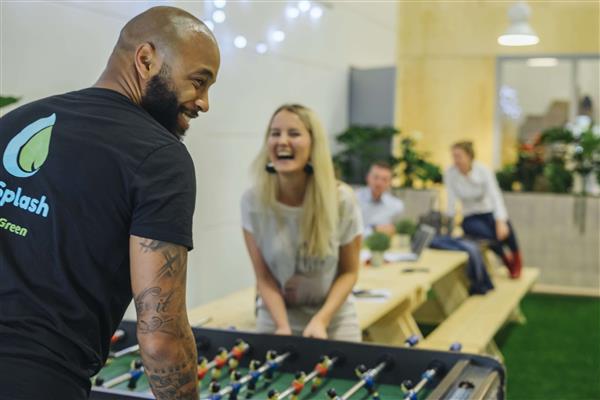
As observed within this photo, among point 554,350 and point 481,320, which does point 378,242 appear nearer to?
point 481,320

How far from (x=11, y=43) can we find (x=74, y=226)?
2.68 metres

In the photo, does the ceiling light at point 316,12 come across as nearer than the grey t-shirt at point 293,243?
No

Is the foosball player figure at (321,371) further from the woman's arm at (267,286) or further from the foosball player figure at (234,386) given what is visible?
the woman's arm at (267,286)

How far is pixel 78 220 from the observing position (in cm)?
159

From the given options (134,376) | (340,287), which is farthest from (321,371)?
(340,287)

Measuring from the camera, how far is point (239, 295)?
488 cm

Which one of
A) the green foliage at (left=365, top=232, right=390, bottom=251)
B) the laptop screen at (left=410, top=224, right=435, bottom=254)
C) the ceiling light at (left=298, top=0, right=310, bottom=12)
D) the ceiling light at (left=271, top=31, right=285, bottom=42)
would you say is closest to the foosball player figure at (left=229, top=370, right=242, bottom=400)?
the green foliage at (left=365, top=232, right=390, bottom=251)

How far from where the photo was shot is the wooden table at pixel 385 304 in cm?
427

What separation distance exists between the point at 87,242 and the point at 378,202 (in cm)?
576

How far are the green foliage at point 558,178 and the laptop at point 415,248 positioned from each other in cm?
306

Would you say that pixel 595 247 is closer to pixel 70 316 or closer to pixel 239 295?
pixel 239 295

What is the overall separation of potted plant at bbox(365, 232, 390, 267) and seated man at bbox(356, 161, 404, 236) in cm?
110

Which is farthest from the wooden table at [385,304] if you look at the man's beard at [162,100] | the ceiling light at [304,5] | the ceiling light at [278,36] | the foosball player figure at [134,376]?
the ceiling light at [304,5]

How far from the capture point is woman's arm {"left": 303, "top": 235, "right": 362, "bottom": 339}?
10.6 feet
